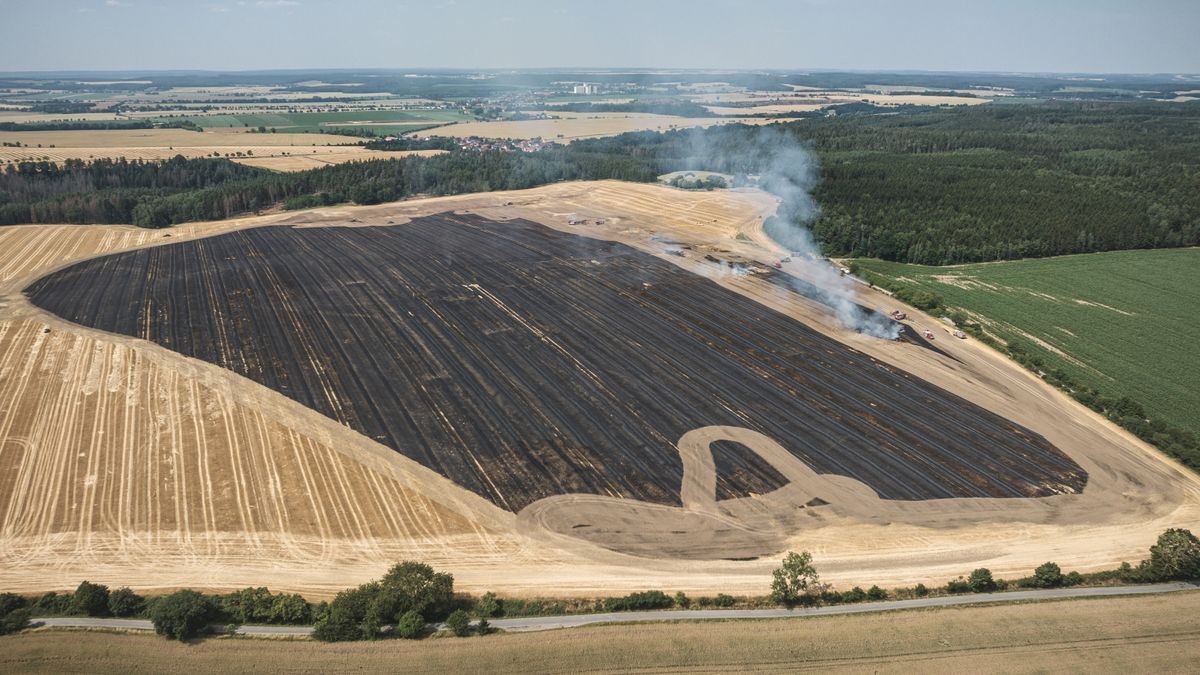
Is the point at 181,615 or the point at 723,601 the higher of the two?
the point at 181,615

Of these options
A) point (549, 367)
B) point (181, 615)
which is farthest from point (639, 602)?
point (549, 367)

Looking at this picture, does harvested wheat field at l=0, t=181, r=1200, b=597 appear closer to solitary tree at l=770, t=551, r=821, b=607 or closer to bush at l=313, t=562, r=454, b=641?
solitary tree at l=770, t=551, r=821, b=607

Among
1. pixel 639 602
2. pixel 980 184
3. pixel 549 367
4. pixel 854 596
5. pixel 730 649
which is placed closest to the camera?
pixel 730 649

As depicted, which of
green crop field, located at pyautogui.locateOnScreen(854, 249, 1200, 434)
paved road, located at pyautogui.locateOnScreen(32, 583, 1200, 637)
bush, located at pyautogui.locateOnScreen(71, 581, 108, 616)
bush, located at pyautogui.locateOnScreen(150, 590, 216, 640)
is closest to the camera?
bush, located at pyautogui.locateOnScreen(150, 590, 216, 640)

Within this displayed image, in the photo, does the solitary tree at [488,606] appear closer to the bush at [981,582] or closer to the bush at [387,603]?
the bush at [387,603]

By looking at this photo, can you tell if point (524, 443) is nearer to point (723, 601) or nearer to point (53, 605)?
point (723, 601)

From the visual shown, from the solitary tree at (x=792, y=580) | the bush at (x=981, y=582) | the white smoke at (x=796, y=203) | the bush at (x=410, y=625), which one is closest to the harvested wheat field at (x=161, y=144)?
the white smoke at (x=796, y=203)

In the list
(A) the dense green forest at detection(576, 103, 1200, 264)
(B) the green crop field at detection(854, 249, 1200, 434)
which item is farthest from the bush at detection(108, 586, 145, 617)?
(A) the dense green forest at detection(576, 103, 1200, 264)
